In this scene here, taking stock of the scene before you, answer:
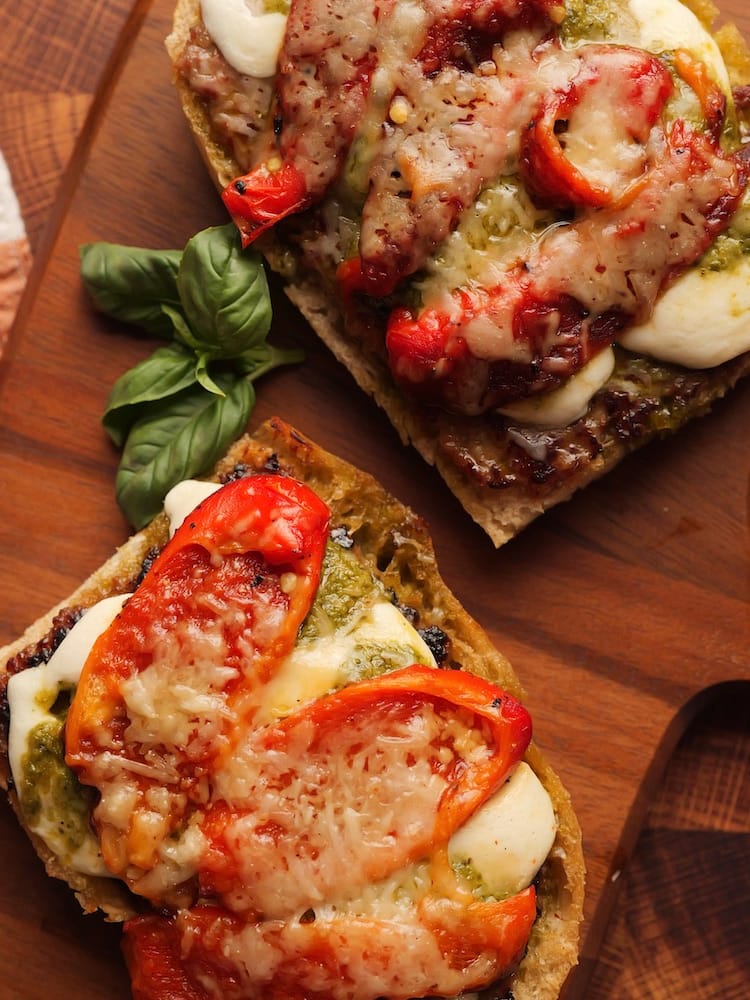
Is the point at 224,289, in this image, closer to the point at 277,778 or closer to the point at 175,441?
the point at 175,441

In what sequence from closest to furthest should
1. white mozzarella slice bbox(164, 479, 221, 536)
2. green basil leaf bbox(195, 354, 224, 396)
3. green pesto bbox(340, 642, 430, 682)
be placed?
green pesto bbox(340, 642, 430, 682) → white mozzarella slice bbox(164, 479, 221, 536) → green basil leaf bbox(195, 354, 224, 396)

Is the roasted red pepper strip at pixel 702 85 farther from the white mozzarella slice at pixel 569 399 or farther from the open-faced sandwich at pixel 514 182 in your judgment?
the white mozzarella slice at pixel 569 399

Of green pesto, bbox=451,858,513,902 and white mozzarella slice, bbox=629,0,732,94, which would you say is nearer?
green pesto, bbox=451,858,513,902

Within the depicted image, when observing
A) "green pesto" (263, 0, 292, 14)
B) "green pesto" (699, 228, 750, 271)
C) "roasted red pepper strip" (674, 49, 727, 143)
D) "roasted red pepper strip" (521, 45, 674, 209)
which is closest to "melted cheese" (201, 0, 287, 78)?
"green pesto" (263, 0, 292, 14)

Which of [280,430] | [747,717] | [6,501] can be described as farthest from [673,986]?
[6,501]

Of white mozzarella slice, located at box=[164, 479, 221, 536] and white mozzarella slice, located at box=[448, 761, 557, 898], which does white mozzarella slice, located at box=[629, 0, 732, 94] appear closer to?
white mozzarella slice, located at box=[164, 479, 221, 536]

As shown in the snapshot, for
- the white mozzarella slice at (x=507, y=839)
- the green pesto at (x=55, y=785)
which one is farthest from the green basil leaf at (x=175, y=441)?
the white mozzarella slice at (x=507, y=839)
